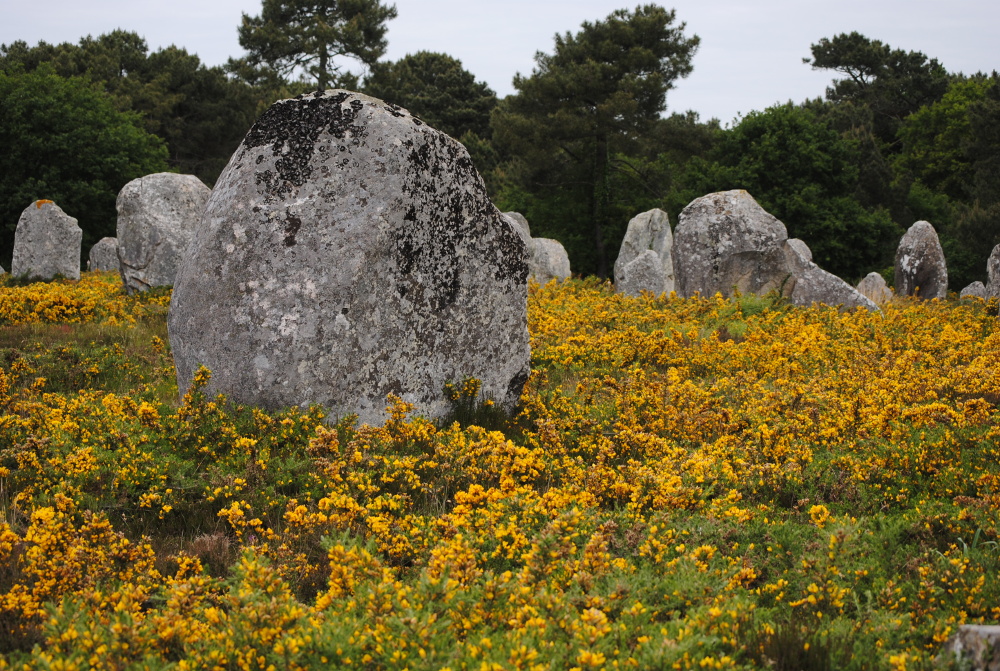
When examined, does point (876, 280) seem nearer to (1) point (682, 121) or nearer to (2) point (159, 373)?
(1) point (682, 121)

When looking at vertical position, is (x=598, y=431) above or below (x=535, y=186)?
below

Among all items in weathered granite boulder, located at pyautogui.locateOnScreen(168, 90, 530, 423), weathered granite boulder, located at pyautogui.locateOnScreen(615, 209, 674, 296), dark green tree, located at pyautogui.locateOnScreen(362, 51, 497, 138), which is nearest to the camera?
weathered granite boulder, located at pyautogui.locateOnScreen(168, 90, 530, 423)

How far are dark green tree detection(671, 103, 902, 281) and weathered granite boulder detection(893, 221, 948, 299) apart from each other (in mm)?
8684

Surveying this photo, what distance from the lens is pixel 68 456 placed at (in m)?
5.41

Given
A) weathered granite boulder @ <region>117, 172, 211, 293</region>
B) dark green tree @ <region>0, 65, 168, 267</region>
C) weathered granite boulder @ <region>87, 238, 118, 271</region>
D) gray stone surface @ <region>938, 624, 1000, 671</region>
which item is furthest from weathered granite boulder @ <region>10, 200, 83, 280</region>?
gray stone surface @ <region>938, 624, 1000, 671</region>

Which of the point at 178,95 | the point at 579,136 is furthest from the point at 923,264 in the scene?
the point at 178,95

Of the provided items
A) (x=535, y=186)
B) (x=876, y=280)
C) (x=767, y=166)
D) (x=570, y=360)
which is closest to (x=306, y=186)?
(x=570, y=360)

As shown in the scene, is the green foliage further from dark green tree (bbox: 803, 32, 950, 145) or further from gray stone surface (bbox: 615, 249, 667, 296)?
dark green tree (bbox: 803, 32, 950, 145)

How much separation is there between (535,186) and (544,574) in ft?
129

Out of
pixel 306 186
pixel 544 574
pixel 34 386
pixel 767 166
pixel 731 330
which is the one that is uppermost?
pixel 767 166

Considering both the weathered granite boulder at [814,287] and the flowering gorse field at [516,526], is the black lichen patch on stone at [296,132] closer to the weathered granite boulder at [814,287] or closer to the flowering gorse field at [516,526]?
the flowering gorse field at [516,526]

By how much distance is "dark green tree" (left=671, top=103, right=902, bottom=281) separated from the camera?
3247 cm

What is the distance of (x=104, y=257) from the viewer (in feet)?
96.3

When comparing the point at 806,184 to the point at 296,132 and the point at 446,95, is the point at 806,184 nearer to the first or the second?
the point at 446,95
